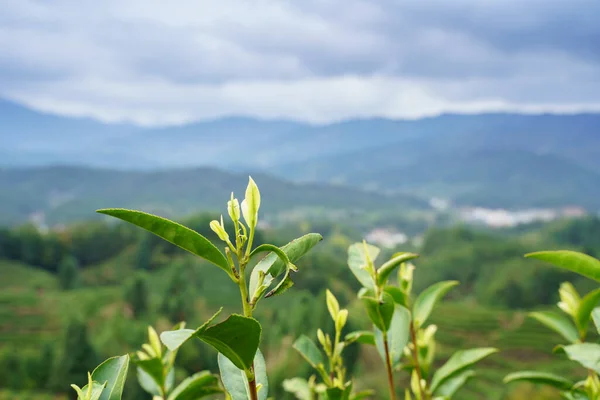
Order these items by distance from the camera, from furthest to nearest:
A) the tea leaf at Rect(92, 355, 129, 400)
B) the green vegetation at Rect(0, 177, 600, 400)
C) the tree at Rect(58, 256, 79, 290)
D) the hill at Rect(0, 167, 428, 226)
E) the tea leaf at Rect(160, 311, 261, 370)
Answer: the hill at Rect(0, 167, 428, 226) → the tree at Rect(58, 256, 79, 290) → the green vegetation at Rect(0, 177, 600, 400) → the tea leaf at Rect(92, 355, 129, 400) → the tea leaf at Rect(160, 311, 261, 370)

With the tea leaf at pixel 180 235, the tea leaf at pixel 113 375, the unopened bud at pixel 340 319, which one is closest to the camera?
the tea leaf at pixel 180 235

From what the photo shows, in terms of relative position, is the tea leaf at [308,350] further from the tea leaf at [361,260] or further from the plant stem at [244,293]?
the plant stem at [244,293]

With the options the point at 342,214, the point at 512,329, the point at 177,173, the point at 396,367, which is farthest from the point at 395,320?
the point at 177,173

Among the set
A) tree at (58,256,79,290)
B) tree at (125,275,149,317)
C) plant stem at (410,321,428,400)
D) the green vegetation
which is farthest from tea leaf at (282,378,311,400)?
tree at (58,256,79,290)

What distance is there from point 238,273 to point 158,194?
187 metres

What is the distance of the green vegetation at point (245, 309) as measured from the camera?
1.38m

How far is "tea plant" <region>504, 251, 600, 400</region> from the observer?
945mm

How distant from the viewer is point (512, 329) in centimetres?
4741

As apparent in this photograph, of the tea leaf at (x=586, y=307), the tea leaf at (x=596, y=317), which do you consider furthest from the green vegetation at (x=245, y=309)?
the tea leaf at (x=596, y=317)

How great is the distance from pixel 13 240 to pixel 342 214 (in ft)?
360

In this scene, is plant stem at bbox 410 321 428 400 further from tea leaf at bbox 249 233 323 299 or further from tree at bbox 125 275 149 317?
tree at bbox 125 275 149 317

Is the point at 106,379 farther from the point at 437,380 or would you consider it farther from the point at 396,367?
the point at 437,380

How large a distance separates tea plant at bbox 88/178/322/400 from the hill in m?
153

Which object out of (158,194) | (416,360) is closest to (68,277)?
(416,360)
